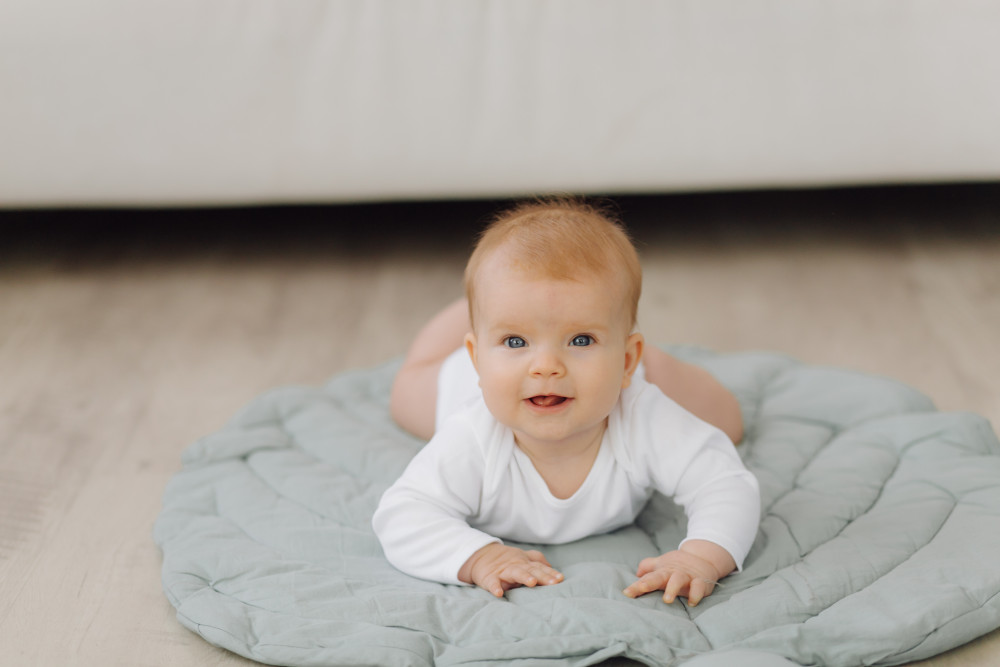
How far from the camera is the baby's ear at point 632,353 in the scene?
100cm

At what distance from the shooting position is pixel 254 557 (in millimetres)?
1055

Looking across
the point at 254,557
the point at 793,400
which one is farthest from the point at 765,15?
the point at 254,557

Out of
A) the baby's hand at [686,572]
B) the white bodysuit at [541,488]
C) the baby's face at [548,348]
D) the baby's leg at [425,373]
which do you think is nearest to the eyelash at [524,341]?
the baby's face at [548,348]

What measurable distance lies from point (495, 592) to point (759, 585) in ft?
0.83

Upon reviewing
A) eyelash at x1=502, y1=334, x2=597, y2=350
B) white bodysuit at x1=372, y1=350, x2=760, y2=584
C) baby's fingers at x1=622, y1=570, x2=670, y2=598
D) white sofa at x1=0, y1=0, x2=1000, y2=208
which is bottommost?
baby's fingers at x1=622, y1=570, x2=670, y2=598

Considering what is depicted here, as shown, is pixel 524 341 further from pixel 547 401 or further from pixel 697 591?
pixel 697 591

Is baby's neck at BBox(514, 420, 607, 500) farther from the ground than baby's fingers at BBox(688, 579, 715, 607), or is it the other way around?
baby's neck at BBox(514, 420, 607, 500)

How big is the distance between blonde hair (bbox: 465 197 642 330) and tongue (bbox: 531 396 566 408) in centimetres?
10

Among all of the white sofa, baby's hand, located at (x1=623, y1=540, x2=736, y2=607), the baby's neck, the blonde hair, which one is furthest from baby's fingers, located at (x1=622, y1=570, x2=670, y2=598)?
the white sofa

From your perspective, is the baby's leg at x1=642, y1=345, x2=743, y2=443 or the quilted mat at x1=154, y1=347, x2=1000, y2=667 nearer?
the quilted mat at x1=154, y1=347, x2=1000, y2=667

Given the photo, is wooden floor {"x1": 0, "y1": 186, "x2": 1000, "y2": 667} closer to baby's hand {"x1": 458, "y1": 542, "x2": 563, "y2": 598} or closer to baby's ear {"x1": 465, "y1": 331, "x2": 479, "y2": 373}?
baby's hand {"x1": 458, "y1": 542, "x2": 563, "y2": 598}

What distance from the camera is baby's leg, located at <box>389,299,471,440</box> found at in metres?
1.31

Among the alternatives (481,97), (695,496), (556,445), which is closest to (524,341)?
(556,445)

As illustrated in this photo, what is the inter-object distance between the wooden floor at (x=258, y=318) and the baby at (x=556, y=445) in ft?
0.73
